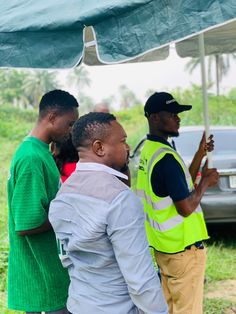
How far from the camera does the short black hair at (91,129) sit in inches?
76.0

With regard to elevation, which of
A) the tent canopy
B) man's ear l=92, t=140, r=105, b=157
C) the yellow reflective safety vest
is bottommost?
the yellow reflective safety vest

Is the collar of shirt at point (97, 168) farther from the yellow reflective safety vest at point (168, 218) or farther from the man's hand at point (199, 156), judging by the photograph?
the man's hand at point (199, 156)

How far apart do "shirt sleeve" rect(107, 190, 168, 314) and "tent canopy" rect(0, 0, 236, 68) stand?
70cm

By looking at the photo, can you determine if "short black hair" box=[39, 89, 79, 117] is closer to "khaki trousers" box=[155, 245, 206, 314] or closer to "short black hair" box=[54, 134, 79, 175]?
"short black hair" box=[54, 134, 79, 175]

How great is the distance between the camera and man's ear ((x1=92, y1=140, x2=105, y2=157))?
6.26 feet

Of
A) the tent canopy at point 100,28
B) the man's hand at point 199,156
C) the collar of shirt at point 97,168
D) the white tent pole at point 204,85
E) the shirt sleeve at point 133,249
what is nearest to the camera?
the shirt sleeve at point 133,249

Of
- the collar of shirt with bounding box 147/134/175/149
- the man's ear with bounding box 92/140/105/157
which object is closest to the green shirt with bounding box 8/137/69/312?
the man's ear with bounding box 92/140/105/157

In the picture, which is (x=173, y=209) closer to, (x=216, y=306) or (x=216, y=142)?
(x=216, y=306)

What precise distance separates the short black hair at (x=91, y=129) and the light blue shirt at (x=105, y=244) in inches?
4.1

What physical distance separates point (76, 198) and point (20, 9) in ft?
3.86

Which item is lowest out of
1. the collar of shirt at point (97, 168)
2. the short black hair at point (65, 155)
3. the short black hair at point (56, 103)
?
the short black hair at point (65, 155)

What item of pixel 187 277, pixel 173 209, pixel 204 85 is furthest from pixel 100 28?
pixel 204 85

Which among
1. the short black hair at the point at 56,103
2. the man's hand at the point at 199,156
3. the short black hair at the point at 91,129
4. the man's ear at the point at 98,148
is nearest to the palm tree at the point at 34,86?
the man's hand at the point at 199,156

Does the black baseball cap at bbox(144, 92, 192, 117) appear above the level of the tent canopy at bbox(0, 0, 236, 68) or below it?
below
